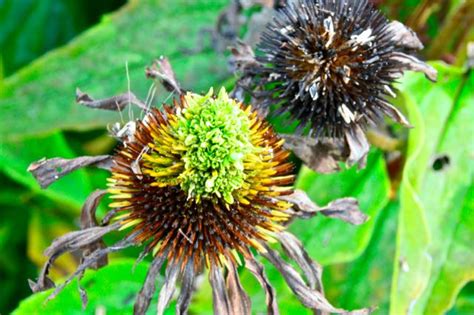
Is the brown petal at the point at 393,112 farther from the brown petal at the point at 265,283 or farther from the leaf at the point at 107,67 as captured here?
the leaf at the point at 107,67

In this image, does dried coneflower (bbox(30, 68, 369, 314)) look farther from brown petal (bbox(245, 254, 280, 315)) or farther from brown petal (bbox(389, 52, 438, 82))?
brown petal (bbox(389, 52, 438, 82))

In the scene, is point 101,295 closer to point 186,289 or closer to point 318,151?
point 186,289

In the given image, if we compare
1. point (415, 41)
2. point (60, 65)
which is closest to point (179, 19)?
point (60, 65)

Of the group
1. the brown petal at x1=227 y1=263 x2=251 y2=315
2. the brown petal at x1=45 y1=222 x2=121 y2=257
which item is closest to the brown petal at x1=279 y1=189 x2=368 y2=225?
the brown petal at x1=227 y1=263 x2=251 y2=315

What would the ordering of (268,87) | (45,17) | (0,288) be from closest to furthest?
(268,87)
(0,288)
(45,17)

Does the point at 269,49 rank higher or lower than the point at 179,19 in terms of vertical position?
higher

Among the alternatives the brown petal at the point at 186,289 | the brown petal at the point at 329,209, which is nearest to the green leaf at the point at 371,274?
the brown petal at the point at 329,209

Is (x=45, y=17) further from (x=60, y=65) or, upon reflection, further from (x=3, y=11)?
(x=60, y=65)

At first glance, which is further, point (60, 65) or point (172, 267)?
point (60, 65)
